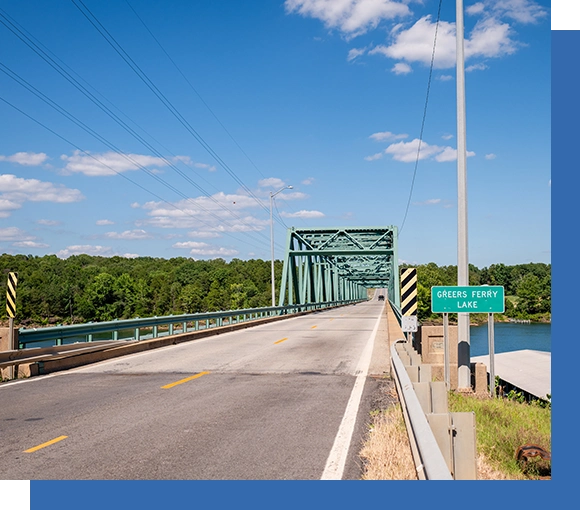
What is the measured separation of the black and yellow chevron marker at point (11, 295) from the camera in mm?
12656

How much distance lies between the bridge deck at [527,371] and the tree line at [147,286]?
14.0ft

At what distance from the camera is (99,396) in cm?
939

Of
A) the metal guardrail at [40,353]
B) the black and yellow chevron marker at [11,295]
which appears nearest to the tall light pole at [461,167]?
the metal guardrail at [40,353]

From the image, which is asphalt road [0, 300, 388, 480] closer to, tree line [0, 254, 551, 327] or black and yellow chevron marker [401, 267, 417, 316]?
black and yellow chevron marker [401, 267, 417, 316]

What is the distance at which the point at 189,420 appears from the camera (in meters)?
7.50

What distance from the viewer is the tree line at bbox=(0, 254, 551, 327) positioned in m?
18.9

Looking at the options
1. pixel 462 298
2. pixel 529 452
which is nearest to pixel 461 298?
pixel 462 298

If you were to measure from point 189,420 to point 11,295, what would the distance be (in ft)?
24.0

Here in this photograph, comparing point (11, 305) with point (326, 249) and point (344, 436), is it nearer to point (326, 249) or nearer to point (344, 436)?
point (344, 436)

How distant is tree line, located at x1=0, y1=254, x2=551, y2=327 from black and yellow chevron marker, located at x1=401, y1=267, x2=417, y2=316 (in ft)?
4.27

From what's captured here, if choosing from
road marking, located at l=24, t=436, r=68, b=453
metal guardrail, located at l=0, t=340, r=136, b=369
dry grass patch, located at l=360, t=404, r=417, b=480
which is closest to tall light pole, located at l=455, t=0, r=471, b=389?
dry grass patch, located at l=360, t=404, r=417, b=480

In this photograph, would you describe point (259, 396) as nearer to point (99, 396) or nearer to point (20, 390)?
point (99, 396)

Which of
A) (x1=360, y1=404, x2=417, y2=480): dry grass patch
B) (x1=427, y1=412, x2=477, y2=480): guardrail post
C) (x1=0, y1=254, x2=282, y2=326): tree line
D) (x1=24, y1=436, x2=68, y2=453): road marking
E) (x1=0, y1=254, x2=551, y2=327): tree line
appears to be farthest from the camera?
(x1=0, y1=254, x2=282, y2=326): tree line
